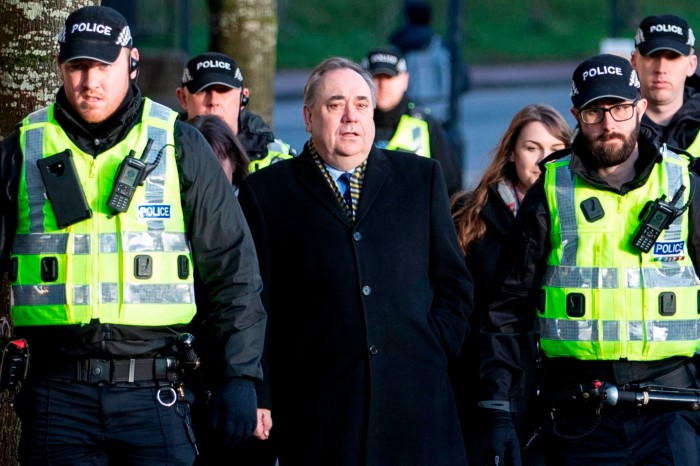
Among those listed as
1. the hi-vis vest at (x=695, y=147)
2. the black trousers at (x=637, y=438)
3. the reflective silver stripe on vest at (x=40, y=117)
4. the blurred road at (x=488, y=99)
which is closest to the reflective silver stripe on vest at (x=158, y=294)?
the reflective silver stripe on vest at (x=40, y=117)

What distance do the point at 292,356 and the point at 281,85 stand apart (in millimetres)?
26471

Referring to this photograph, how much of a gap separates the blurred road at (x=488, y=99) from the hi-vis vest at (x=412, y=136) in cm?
1057

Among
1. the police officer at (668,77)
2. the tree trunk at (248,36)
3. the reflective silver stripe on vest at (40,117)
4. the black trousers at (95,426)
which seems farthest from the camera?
the tree trunk at (248,36)

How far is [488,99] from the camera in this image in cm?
3047

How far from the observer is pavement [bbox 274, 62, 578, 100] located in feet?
103

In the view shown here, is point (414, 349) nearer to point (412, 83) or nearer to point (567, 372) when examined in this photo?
point (567, 372)

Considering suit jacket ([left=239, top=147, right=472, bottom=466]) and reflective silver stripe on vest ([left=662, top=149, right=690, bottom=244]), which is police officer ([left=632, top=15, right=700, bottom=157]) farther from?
suit jacket ([left=239, top=147, right=472, bottom=466])

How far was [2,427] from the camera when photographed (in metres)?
6.48

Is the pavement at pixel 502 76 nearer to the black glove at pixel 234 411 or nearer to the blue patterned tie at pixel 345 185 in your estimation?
the blue patterned tie at pixel 345 185

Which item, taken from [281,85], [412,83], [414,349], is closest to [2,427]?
[414,349]

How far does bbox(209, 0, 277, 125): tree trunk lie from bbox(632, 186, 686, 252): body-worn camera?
5.22m

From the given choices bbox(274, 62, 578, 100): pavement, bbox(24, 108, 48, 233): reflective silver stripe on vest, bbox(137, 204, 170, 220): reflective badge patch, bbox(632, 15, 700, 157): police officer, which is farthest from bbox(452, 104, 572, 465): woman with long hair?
bbox(274, 62, 578, 100): pavement

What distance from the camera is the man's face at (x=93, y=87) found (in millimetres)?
5160

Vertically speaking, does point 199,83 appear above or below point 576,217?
above
